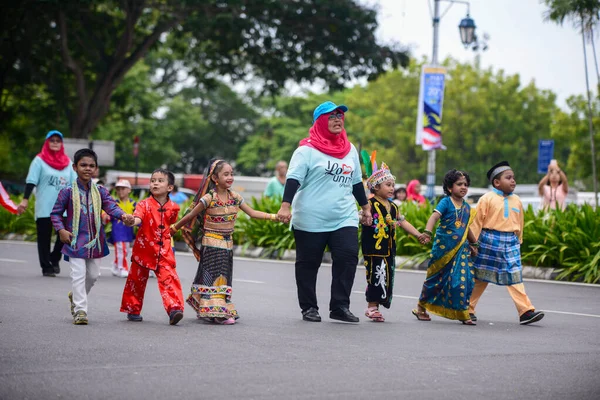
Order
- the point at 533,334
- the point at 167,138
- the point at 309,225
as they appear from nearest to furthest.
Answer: the point at 533,334
the point at 309,225
the point at 167,138

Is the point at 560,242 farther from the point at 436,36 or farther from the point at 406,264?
the point at 436,36

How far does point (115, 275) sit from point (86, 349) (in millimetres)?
7474

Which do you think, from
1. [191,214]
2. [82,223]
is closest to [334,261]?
[191,214]

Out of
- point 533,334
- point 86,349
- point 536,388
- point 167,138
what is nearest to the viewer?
point 536,388

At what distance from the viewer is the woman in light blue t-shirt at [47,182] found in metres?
13.1

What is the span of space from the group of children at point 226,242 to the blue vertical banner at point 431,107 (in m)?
12.2

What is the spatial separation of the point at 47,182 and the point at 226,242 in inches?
210

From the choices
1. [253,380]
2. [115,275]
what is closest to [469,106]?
[115,275]

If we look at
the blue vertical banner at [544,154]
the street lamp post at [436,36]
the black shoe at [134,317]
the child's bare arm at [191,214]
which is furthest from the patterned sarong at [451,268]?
the blue vertical banner at [544,154]

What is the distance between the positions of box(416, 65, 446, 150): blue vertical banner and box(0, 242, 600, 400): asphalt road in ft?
36.4

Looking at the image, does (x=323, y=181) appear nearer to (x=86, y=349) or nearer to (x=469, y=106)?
(x=86, y=349)

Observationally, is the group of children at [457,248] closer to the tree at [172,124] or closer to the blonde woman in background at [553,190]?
the blonde woman in background at [553,190]

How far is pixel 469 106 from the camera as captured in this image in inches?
2281

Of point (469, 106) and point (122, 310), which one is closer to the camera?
point (122, 310)
